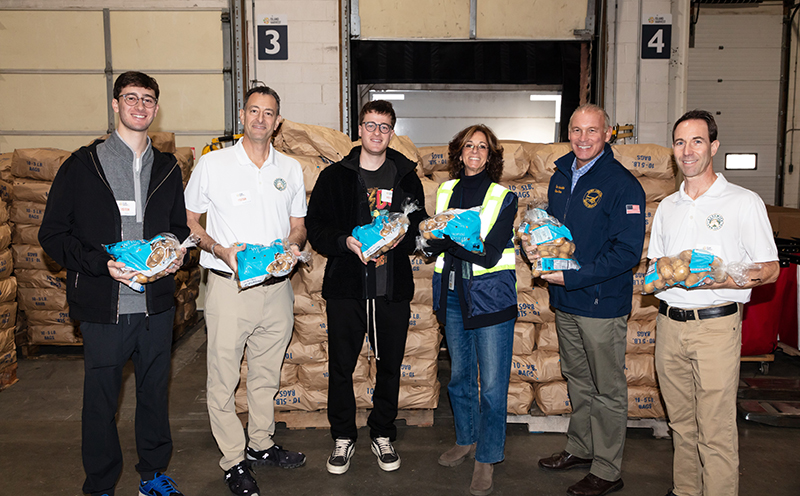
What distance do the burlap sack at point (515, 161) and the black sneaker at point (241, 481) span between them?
2358 millimetres

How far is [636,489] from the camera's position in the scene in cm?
281

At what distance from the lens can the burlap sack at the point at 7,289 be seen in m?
4.25

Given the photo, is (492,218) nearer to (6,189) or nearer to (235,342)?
(235,342)

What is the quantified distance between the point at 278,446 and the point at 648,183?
9.47 feet

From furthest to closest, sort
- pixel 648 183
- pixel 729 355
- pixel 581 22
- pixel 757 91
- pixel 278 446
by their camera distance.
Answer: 1. pixel 757 91
2. pixel 581 22
3. pixel 648 183
4. pixel 278 446
5. pixel 729 355

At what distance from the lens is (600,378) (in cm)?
271

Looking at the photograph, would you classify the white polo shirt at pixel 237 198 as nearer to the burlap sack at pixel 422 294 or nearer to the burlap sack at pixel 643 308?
the burlap sack at pixel 422 294

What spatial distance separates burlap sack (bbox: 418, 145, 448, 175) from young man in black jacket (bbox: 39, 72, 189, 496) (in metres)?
1.78

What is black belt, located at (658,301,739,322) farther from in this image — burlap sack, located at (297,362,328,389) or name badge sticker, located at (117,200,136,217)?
name badge sticker, located at (117,200,136,217)

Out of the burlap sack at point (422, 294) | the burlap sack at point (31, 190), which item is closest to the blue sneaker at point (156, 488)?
the burlap sack at point (422, 294)

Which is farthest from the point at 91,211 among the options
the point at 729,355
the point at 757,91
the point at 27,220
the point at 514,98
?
the point at 757,91

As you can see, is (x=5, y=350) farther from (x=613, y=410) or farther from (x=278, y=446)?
(x=613, y=410)

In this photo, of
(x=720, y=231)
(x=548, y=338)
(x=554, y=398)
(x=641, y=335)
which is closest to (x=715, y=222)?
(x=720, y=231)

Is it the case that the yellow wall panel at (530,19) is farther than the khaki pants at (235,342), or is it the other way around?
the yellow wall panel at (530,19)
